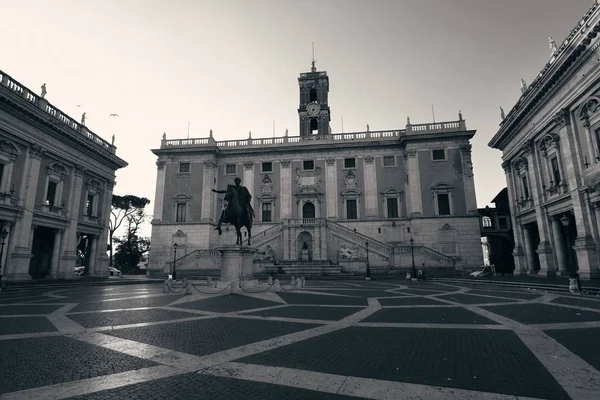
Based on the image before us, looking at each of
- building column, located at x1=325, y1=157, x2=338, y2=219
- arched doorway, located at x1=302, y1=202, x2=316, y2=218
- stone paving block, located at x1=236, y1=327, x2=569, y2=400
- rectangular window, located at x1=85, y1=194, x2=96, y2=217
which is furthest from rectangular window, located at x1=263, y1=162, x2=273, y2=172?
stone paving block, located at x1=236, y1=327, x2=569, y2=400

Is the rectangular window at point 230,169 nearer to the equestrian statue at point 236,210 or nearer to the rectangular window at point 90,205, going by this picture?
the rectangular window at point 90,205

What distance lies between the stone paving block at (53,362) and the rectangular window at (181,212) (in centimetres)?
3604

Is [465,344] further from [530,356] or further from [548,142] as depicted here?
[548,142]

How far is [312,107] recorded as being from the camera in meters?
49.5

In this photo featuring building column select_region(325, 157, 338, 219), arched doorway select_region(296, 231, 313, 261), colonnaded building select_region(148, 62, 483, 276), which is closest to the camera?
colonnaded building select_region(148, 62, 483, 276)

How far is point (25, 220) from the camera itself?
2314cm

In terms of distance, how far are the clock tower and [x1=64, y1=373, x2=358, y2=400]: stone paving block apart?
45228mm

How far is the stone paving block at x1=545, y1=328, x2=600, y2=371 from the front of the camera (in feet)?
15.7

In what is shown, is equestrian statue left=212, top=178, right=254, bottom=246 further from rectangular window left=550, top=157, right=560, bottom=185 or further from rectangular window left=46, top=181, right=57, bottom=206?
rectangular window left=550, top=157, right=560, bottom=185

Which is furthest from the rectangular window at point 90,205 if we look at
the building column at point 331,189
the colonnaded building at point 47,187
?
the building column at point 331,189

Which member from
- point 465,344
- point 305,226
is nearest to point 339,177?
point 305,226

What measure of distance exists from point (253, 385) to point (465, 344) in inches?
155

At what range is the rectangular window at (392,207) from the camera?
1518 inches

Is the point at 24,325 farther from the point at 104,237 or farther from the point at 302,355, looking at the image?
the point at 104,237
